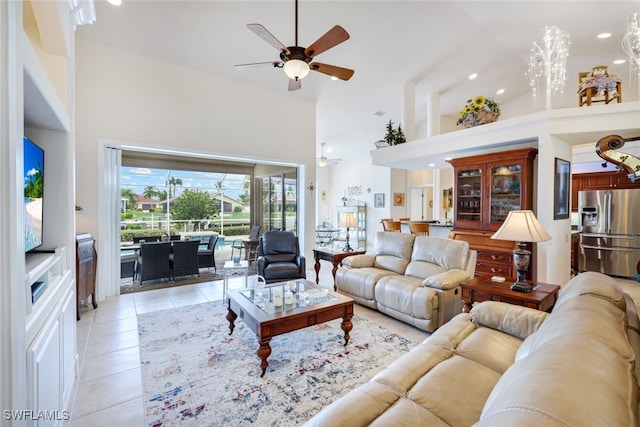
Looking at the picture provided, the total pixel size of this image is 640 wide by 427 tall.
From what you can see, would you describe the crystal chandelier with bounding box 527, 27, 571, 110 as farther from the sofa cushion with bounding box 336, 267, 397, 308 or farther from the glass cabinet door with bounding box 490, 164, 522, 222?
the sofa cushion with bounding box 336, 267, 397, 308

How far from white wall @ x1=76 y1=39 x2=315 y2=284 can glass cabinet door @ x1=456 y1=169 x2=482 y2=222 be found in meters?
3.01

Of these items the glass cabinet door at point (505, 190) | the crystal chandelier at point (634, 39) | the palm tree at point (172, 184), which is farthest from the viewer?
the palm tree at point (172, 184)

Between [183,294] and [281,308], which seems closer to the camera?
[281,308]

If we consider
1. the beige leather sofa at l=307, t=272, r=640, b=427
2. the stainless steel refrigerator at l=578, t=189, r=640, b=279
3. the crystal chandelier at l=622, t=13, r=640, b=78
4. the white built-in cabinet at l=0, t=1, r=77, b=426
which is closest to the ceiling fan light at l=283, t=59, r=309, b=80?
the white built-in cabinet at l=0, t=1, r=77, b=426

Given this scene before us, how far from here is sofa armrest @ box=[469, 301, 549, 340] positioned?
1.87 m

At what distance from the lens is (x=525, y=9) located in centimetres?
407

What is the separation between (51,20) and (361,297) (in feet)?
12.4

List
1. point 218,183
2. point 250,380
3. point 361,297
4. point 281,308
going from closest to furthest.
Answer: point 250,380 → point 281,308 → point 361,297 → point 218,183

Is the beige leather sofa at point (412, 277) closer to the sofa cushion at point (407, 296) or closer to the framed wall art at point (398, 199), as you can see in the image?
the sofa cushion at point (407, 296)

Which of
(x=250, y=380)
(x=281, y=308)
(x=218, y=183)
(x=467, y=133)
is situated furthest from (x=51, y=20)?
(x=218, y=183)

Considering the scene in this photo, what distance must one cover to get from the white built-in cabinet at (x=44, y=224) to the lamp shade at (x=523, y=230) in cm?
311

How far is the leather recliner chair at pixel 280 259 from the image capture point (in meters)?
4.23

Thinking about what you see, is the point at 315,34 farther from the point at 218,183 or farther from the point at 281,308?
the point at 218,183

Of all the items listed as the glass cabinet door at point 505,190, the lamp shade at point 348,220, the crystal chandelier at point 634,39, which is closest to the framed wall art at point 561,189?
the glass cabinet door at point 505,190
